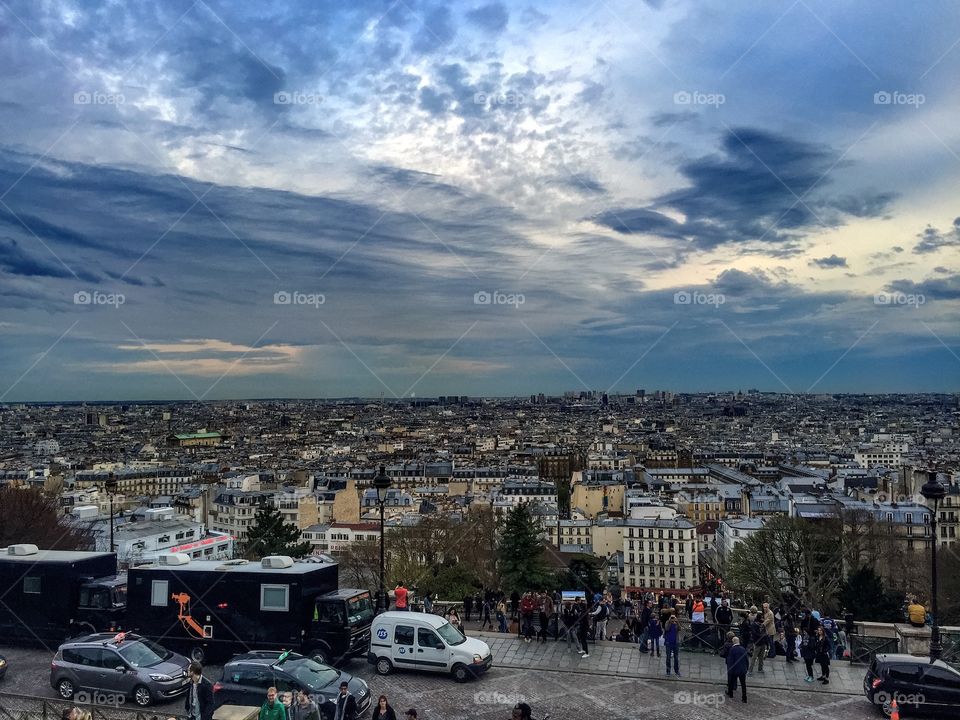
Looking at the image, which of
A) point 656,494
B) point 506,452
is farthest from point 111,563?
point 506,452

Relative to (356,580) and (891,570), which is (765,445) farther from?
(356,580)

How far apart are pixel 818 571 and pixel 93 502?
3053 inches

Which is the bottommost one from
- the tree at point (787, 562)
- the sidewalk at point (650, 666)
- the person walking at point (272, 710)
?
the tree at point (787, 562)

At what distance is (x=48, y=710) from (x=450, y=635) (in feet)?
21.0

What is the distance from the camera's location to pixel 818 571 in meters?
38.3

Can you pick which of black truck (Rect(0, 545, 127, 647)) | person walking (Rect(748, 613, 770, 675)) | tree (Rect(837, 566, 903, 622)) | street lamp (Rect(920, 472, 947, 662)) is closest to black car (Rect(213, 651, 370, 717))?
black truck (Rect(0, 545, 127, 647))

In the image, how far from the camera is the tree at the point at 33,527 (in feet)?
115

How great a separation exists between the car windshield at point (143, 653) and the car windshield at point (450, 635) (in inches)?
189

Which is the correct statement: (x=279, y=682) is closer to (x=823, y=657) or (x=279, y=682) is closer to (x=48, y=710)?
(x=48, y=710)

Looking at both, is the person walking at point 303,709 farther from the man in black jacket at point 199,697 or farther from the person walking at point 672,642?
the person walking at point 672,642

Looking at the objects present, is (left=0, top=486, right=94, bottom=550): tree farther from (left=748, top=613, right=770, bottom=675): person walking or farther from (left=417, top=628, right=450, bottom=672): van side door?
(left=748, top=613, right=770, bottom=675): person walking

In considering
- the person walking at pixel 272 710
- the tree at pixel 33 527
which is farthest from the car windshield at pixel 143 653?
the tree at pixel 33 527

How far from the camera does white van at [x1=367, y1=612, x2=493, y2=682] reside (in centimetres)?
1336

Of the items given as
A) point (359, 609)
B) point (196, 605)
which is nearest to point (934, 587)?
point (359, 609)
